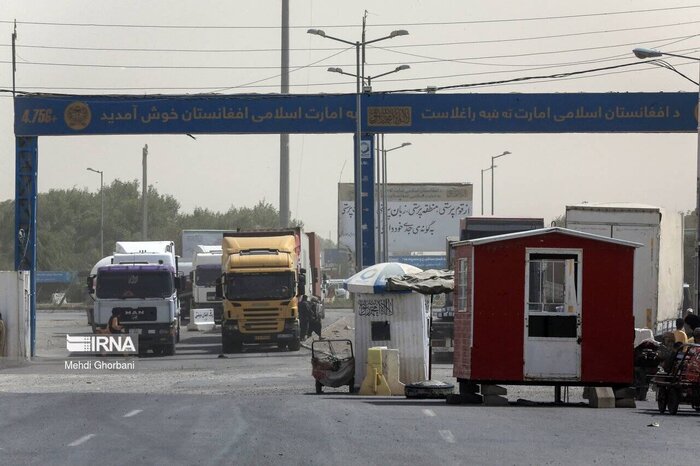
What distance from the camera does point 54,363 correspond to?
134ft

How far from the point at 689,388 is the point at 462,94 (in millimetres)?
22339

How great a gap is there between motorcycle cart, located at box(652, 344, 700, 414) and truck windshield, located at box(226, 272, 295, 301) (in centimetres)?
2328

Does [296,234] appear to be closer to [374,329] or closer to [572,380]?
[374,329]

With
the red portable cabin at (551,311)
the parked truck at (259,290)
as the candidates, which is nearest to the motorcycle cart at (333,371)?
the red portable cabin at (551,311)

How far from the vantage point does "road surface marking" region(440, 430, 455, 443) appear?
53.8 ft

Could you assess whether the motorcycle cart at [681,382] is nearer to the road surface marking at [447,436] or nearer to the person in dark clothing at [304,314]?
the road surface marking at [447,436]

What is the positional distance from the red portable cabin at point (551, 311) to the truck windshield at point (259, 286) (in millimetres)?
20848

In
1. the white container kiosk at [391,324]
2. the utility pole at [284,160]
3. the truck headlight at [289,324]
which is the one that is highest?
the utility pole at [284,160]

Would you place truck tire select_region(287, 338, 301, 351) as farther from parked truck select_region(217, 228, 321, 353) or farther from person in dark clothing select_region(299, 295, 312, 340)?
person in dark clothing select_region(299, 295, 312, 340)

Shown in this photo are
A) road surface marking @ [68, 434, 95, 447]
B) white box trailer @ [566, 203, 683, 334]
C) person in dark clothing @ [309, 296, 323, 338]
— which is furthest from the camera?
person in dark clothing @ [309, 296, 323, 338]

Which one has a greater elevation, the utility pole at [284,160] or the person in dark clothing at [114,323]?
the utility pole at [284,160]

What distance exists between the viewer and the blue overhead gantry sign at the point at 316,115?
43.3 meters

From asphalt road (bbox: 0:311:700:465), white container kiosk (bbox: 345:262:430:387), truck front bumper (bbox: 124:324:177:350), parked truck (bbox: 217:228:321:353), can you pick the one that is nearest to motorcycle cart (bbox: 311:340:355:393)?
asphalt road (bbox: 0:311:700:465)

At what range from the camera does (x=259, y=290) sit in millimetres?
44781
